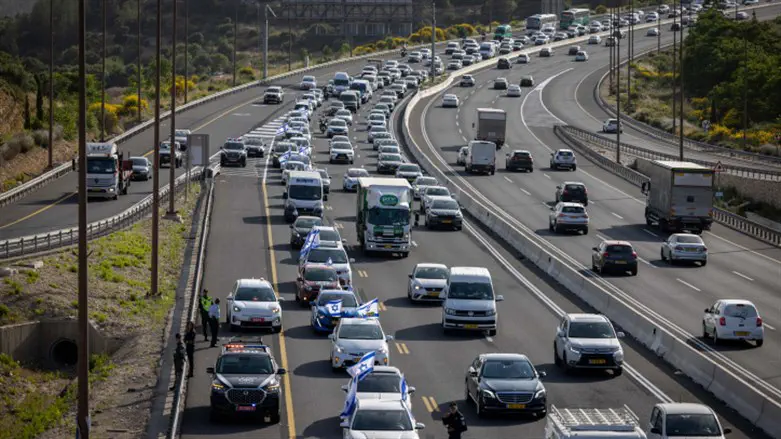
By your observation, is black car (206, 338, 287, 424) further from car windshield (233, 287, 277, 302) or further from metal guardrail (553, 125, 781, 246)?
metal guardrail (553, 125, 781, 246)

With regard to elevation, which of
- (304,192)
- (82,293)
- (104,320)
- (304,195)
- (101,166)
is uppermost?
(82,293)

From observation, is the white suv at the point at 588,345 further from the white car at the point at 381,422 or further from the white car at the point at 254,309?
the white car at the point at 381,422

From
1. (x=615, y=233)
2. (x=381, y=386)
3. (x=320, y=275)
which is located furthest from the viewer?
(x=615, y=233)

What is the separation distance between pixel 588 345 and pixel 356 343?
598 cm

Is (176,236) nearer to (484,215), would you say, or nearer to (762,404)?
(484,215)

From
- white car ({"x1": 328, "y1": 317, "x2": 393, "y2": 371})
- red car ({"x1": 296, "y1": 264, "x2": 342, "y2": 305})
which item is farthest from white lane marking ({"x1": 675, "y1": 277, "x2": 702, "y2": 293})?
white car ({"x1": 328, "y1": 317, "x2": 393, "y2": 371})

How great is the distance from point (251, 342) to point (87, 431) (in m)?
6.13

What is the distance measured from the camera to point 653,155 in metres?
97.0

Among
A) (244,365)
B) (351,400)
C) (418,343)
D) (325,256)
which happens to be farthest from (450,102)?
(351,400)

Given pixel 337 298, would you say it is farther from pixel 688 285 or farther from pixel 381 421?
pixel 688 285

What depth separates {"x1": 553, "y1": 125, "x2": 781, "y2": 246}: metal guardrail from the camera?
6559 centimetres

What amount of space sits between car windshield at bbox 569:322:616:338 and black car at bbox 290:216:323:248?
22428mm

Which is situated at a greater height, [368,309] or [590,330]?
[368,309]

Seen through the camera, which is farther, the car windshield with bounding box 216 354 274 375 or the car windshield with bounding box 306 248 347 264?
the car windshield with bounding box 306 248 347 264
